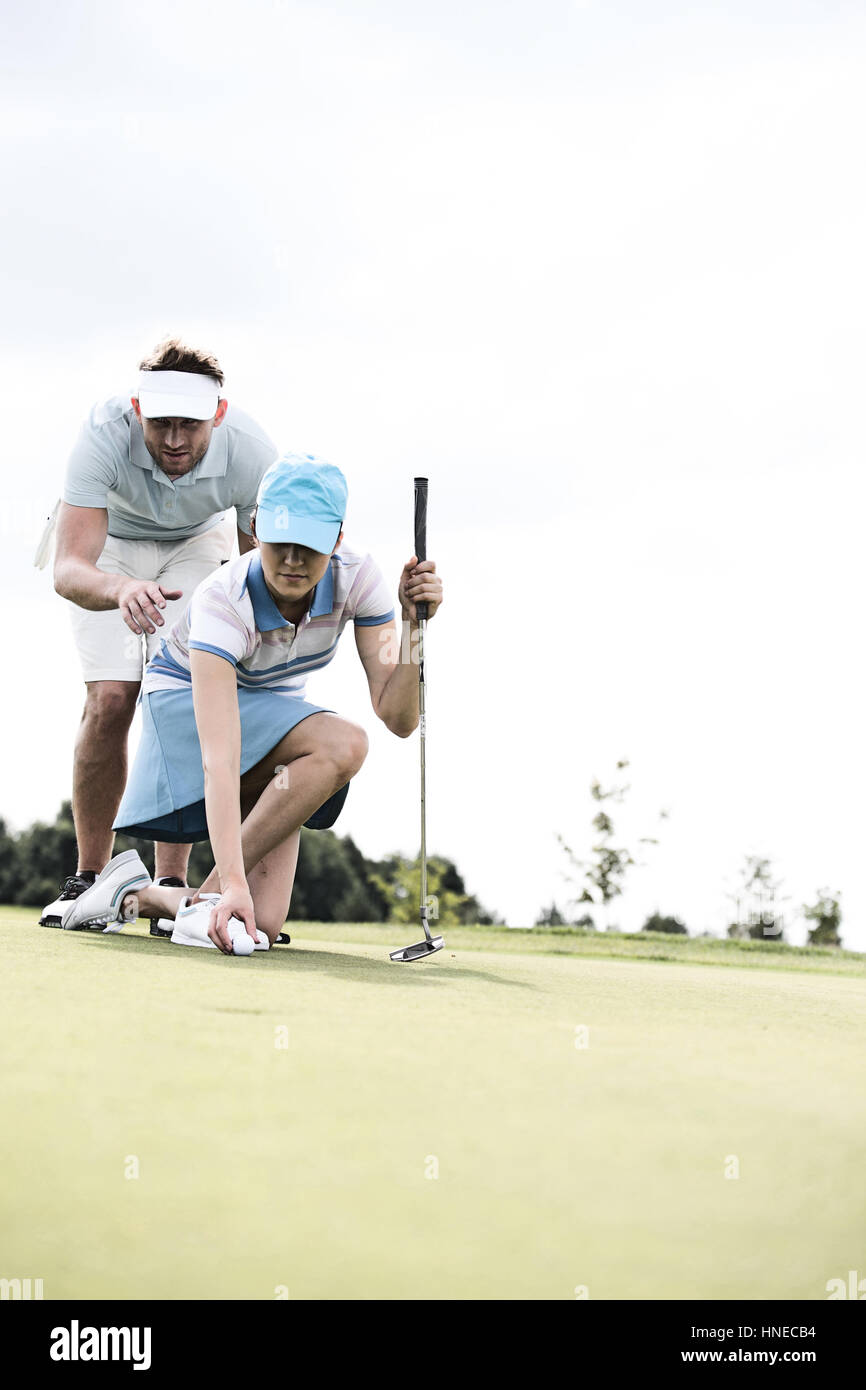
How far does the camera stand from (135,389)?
→ 536cm

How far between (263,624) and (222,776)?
561mm

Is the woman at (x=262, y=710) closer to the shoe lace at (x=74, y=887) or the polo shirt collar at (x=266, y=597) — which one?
the polo shirt collar at (x=266, y=597)

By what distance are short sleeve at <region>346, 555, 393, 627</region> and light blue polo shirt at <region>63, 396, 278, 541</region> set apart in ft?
4.11

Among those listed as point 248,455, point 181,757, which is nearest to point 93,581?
point 181,757

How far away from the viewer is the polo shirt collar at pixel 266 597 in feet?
13.6

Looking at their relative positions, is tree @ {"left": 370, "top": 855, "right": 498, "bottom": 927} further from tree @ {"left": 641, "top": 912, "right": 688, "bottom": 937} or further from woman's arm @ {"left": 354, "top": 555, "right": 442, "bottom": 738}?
woman's arm @ {"left": 354, "top": 555, "right": 442, "bottom": 738}

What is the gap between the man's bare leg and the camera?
546cm

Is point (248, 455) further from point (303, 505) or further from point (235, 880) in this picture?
point (235, 880)

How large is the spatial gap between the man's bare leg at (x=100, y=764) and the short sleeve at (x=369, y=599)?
1.53m

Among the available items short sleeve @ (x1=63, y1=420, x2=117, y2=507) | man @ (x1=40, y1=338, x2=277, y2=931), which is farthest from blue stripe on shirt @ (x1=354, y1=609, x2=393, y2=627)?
short sleeve @ (x1=63, y1=420, x2=117, y2=507)

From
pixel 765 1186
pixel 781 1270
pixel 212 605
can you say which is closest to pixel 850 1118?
pixel 765 1186
